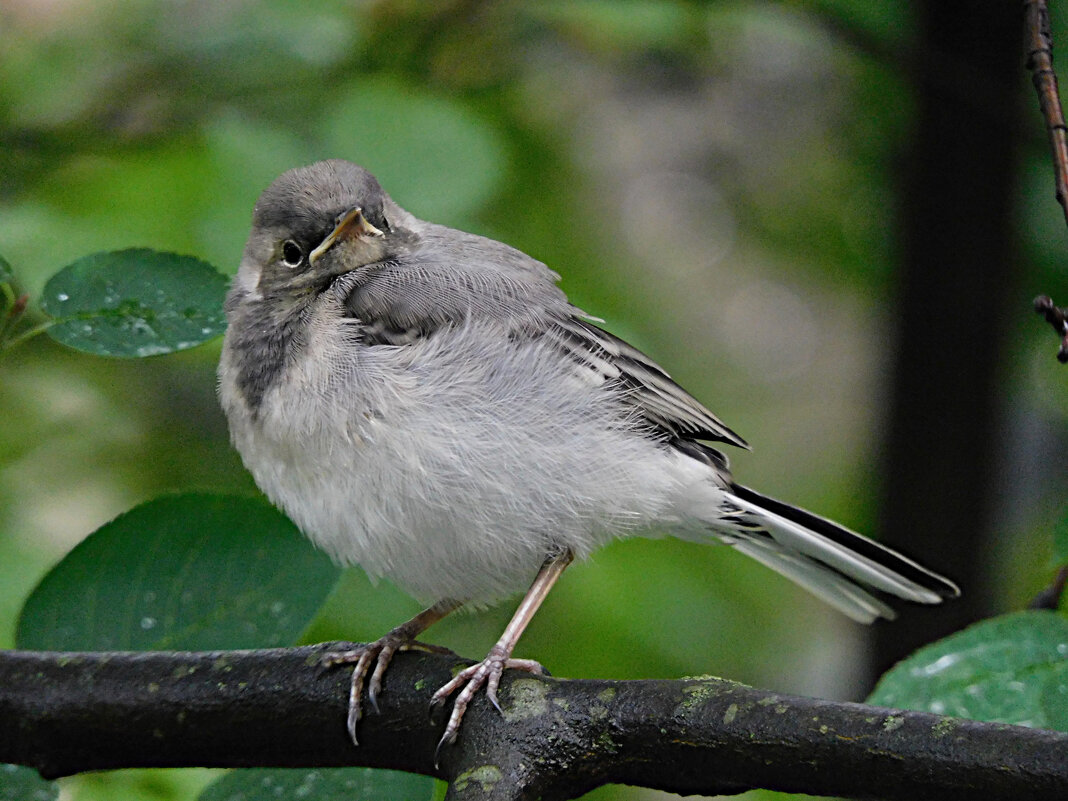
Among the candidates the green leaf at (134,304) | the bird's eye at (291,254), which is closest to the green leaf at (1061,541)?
the green leaf at (134,304)

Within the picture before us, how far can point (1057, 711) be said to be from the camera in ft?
5.55

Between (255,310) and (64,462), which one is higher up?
(255,310)

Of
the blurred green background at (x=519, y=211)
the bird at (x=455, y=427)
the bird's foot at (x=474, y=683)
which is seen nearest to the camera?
the bird's foot at (x=474, y=683)

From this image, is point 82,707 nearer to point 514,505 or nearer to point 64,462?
point 514,505

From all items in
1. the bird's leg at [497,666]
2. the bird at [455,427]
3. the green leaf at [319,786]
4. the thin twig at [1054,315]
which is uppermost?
the thin twig at [1054,315]

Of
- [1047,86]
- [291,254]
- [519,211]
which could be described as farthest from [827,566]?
[519,211]

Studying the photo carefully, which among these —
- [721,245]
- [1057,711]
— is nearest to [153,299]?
[1057,711]

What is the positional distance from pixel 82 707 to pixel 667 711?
0.90 meters

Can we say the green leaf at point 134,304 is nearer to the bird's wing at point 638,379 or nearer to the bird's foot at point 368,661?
the bird's foot at point 368,661

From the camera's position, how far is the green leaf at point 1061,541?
1.85 metres

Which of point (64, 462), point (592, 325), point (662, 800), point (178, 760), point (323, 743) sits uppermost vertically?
point (592, 325)

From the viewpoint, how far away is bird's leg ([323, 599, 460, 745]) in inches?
67.4

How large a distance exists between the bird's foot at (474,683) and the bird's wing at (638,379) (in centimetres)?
73

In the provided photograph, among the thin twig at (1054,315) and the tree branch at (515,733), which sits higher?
the thin twig at (1054,315)
